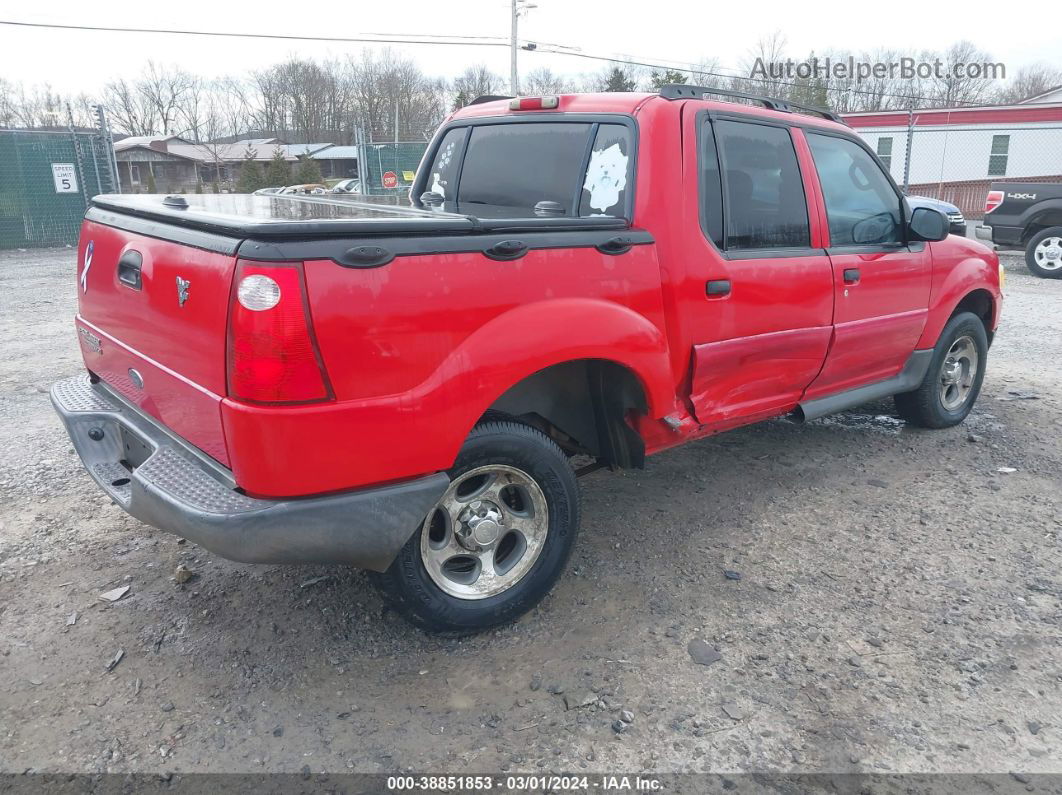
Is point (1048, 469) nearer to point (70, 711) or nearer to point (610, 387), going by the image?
point (610, 387)

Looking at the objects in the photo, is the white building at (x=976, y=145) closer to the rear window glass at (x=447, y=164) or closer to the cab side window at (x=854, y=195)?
the cab side window at (x=854, y=195)

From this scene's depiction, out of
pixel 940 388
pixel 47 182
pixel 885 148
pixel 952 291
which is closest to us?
pixel 952 291

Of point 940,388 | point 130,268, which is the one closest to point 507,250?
point 130,268

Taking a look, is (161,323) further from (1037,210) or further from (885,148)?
(885,148)

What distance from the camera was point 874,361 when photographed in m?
4.62

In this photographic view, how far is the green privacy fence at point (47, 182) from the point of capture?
16.5 meters

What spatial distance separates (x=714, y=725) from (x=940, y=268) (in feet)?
11.3

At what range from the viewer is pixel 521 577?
3123mm

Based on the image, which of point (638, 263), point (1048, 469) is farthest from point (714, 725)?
point (1048, 469)

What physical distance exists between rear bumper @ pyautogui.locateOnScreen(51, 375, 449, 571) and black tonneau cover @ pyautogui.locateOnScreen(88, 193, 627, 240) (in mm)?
794

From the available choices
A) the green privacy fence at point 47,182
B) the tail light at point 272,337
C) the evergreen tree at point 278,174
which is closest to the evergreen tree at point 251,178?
the evergreen tree at point 278,174

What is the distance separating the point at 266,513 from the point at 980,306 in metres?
4.96

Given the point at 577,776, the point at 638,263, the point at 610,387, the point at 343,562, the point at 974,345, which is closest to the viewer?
the point at 577,776

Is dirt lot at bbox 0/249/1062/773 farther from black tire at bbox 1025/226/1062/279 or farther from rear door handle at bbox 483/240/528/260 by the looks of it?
black tire at bbox 1025/226/1062/279
